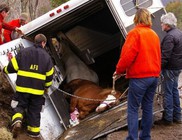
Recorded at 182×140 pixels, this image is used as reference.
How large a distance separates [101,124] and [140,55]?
1.98 metres

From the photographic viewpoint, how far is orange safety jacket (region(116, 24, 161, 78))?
18.3ft

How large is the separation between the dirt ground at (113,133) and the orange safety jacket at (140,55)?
4.23 feet

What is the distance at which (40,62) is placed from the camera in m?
6.95

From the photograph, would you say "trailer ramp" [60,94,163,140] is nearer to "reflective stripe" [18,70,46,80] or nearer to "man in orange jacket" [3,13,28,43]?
"reflective stripe" [18,70,46,80]

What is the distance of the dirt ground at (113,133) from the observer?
663cm

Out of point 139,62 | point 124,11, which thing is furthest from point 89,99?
point 139,62

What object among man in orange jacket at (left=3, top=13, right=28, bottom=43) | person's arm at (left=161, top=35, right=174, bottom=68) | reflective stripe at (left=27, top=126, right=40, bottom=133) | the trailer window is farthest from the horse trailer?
person's arm at (left=161, top=35, right=174, bottom=68)

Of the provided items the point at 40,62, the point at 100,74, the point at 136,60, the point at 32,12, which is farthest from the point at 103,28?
the point at 32,12

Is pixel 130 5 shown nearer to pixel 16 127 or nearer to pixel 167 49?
pixel 167 49

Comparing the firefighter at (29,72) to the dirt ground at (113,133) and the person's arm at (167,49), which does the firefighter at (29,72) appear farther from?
the person's arm at (167,49)

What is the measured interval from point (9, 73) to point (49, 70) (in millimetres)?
695

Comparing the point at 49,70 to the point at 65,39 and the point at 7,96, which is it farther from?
the point at 65,39

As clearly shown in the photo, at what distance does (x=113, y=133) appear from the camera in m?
6.73

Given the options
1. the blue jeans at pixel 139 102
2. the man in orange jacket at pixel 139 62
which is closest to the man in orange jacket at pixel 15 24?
the man in orange jacket at pixel 139 62
